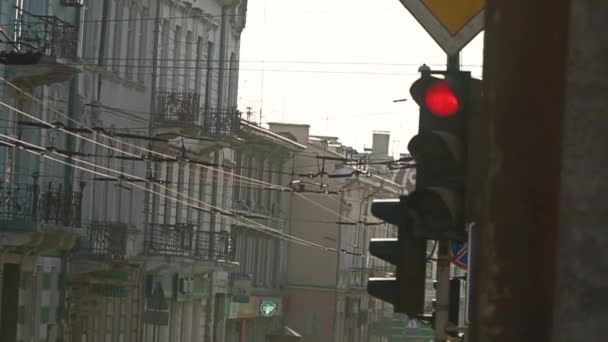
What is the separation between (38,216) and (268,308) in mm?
31875

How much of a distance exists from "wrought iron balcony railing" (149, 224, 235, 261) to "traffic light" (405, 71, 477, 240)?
37782 mm

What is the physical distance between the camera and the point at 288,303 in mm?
75812

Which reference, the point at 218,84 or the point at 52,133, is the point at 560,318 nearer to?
the point at 52,133

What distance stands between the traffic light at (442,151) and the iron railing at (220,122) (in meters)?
40.8

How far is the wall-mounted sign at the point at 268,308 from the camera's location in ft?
220

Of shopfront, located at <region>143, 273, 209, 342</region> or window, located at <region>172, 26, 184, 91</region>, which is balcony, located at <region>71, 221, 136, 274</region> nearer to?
shopfront, located at <region>143, 273, 209, 342</region>

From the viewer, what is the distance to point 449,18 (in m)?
10.1

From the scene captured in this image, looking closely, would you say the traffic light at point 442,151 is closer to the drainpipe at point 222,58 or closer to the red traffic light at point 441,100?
the red traffic light at point 441,100

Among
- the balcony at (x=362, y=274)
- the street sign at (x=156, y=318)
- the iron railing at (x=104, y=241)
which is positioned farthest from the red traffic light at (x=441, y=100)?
the balcony at (x=362, y=274)

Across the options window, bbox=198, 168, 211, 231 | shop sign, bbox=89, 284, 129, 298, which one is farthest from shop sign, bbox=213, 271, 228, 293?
shop sign, bbox=89, 284, 129, 298

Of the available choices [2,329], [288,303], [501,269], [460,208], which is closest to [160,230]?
[2,329]

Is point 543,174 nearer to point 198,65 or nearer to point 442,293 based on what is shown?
point 442,293

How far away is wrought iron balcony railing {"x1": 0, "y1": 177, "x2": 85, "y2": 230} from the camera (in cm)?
3547

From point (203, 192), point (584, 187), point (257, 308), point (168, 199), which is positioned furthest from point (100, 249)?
point (584, 187)
